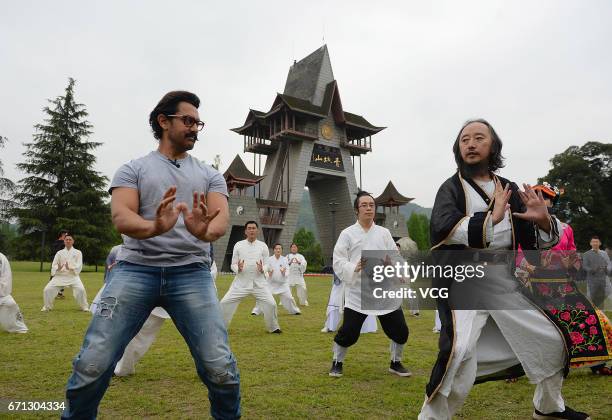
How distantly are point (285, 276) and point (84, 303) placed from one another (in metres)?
5.38

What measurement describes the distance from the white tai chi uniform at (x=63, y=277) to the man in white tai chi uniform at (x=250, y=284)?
532cm

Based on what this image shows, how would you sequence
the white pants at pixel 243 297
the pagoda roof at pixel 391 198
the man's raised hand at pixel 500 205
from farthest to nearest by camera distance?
1. the pagoda roof at pixel 391 198
2. the white pants at pixel 243 297
3. the man's raised hand at pixel 500 205

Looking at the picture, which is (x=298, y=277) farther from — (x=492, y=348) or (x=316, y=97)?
(x=316, y=97)

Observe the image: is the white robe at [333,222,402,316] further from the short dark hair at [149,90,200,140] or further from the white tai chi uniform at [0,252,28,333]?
the white tai chi uniform at [0,252,28,333]

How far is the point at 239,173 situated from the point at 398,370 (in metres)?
31.7

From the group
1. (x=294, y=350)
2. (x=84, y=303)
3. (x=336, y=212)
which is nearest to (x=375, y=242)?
(x=294, y=350)

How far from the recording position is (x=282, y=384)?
5.03 metres

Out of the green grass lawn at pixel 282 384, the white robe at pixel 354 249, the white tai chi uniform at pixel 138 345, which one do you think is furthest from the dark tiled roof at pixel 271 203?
the white tai chi uniform at pixel 138 345

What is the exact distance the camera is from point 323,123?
4069 cm

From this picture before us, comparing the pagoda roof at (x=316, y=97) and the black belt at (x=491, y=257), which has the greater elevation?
the pagoda roof at (x=316, y=97)

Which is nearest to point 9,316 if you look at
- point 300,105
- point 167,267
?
point 167,267

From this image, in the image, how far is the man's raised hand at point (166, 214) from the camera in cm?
243

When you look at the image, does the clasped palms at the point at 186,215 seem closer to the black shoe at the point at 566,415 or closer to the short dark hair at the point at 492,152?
the short dark hair at the point at 492,152

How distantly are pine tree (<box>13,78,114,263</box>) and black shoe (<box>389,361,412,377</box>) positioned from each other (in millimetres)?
36436
